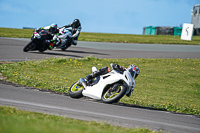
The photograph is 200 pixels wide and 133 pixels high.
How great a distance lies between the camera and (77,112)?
6844 mm

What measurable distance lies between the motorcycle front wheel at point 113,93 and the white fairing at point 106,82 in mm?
122

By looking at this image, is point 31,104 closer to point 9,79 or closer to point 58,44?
point 9,79

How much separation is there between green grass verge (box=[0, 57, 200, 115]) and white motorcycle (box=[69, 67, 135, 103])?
1785 mm

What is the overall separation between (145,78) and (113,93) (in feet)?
23.9

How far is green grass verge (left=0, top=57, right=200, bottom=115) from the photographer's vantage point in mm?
10673

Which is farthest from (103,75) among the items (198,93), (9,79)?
(198,93)

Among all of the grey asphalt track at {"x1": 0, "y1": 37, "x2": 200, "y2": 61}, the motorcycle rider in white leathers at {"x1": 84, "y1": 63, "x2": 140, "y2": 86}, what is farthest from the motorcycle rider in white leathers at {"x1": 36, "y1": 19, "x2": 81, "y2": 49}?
the motorcycle rider in white leathers at {"x1": 84, "y1": 63, "x2": 140, "y2": 86}

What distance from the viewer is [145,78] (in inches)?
599

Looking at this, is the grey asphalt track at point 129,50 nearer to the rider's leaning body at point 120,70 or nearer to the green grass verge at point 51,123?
the rider's leaning body at point 120,70

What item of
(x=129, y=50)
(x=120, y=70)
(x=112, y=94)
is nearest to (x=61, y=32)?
(x=129, y=50)

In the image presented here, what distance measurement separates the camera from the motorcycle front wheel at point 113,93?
779 cm

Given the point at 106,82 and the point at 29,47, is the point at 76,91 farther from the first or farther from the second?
the point at 29,47

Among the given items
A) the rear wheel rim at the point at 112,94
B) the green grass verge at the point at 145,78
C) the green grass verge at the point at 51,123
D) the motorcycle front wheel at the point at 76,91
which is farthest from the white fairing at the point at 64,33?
the green grass verge at the point at 51,123

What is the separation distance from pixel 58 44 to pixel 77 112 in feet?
49.5
